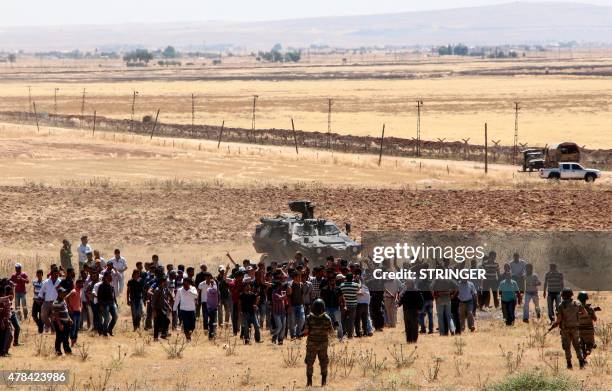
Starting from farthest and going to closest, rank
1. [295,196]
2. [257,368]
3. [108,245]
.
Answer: [295,196] → [108,245] → [257,368]

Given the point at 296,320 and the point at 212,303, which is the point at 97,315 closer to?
the point at 212,303

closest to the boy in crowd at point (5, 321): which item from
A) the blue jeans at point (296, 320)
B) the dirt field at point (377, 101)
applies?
the blue jeans at point (296, 320)

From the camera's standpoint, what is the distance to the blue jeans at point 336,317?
1977 cm

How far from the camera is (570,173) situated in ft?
178

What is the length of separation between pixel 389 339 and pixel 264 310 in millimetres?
2525

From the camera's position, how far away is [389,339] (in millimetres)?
20547

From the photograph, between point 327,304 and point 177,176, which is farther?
point 177,176

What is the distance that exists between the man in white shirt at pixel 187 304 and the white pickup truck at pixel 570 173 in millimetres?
36851

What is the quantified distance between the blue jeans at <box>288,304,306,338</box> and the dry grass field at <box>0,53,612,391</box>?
598 millimetres

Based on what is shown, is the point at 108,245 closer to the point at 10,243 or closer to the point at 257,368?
the point at 10,243

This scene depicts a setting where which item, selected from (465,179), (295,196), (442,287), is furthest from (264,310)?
(465,179)

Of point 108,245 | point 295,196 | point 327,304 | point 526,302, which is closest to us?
point 327,304

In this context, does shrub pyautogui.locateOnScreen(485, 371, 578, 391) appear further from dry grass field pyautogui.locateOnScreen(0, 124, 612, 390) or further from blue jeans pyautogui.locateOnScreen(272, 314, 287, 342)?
Result: blue jeans pyautogui.locateOnScreen(272, 314, 287, 342)

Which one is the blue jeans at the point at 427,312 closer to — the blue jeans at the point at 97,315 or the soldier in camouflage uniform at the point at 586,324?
the soldier in camouflage uniform at the point at 586,324
